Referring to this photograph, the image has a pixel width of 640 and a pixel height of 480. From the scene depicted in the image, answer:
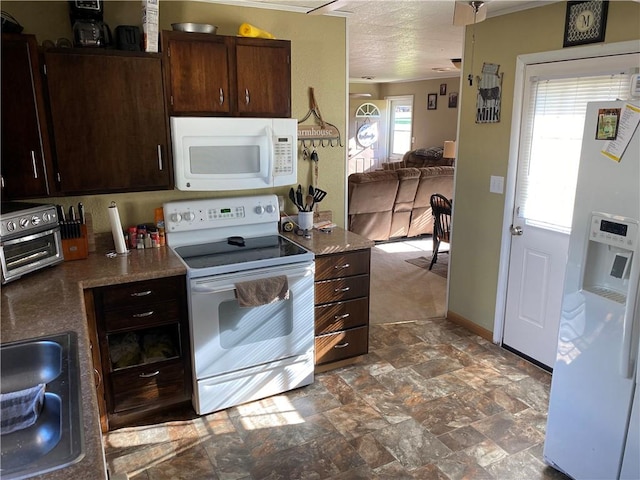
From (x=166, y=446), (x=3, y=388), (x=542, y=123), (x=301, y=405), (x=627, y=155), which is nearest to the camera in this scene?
(x=3, y=388)

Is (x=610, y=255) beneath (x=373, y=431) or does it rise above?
above

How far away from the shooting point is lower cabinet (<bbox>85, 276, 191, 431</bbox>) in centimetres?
237

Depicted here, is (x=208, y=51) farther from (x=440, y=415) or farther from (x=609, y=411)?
(x=609, y=411)

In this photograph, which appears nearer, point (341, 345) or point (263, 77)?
point (263, 77)

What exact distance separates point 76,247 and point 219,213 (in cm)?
80

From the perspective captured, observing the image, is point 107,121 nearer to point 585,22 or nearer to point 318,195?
point 318,195

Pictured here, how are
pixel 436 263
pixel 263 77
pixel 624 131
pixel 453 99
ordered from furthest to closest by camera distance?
1. pixel 453 99
2. pixel 436 263
3. pixel 263 77
4. pixel 624 131

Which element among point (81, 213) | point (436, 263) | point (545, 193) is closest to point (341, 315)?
point (545, 193)

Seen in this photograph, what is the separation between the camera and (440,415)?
2.68 metres

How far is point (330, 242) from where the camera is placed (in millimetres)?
2975

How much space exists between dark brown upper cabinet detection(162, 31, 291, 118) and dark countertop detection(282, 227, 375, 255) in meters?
0.78

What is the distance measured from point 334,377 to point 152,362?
1.14m

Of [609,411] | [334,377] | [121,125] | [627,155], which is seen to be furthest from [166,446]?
[627,155]

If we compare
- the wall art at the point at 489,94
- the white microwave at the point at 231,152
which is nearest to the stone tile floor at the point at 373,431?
the white microwave at the point at 231,152
